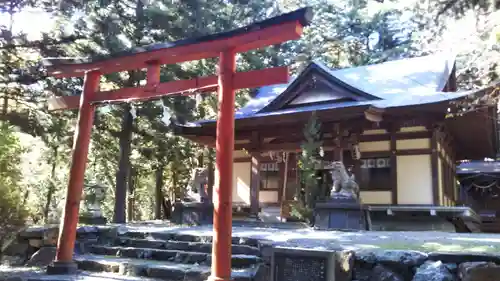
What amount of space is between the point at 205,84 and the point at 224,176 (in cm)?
170

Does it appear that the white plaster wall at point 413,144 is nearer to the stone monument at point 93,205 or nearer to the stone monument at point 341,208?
Answer: the stone monument at point 341,208

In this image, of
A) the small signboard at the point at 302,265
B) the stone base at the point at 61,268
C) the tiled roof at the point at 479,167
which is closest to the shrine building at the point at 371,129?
the tiled roof at the point at 479,167

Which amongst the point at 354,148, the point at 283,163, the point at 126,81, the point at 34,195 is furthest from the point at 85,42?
the point at 34,195

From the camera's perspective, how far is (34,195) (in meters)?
28.7

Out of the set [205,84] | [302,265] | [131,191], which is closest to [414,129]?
[205,84]

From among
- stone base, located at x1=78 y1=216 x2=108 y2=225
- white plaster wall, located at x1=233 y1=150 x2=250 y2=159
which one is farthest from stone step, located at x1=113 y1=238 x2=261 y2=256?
white plaster wall, located at x1=233 y1=150 x2=250 y2=159

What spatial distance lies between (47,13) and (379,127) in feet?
35.5

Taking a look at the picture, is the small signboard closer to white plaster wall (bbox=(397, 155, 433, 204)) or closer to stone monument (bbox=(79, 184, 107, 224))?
stone monument (bbox=(79, 184, 107, 224))

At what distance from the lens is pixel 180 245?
8.54 metres

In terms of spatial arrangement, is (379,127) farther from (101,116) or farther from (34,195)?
(34,195)

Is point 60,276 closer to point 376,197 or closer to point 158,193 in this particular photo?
point 376,197

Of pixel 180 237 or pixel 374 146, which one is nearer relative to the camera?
pixel 180 237

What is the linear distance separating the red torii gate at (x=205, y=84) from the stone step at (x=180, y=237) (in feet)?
7.16

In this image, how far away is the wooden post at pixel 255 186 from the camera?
14.5 metres
